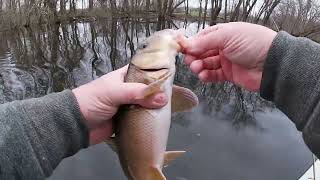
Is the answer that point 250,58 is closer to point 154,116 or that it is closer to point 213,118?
point 154,116

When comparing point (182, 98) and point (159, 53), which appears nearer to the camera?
point (159, 53)

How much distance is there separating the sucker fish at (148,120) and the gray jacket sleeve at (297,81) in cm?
60

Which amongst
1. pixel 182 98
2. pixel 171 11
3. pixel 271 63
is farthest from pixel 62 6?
pixel 271 63

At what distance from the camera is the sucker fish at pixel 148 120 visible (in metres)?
2.24

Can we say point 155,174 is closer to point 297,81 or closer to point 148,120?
point 148,120

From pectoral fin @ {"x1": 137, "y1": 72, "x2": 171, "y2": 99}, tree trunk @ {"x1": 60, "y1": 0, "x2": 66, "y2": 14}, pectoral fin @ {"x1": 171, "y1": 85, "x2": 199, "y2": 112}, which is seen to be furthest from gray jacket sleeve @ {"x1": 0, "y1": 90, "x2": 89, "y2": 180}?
tree trunk @ {"x1": 60, "y1": 0, "x2": 66, "y2": 14}

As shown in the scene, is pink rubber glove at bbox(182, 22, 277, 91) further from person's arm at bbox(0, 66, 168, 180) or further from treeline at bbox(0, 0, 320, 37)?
treeline at bbox(0, 0, 320, 37)

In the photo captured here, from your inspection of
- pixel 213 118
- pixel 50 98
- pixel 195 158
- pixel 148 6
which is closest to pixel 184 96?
pixel 50 98

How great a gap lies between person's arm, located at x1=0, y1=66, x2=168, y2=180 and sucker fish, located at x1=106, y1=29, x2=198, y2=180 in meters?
0.06

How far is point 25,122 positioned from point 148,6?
43.5 metres

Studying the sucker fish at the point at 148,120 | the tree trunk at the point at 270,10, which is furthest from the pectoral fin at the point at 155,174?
the tree trunk at the point at 270,10

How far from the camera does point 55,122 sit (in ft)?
7.00

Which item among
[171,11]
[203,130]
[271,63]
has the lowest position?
[203,130]

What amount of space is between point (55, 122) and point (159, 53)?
736 millimetres
